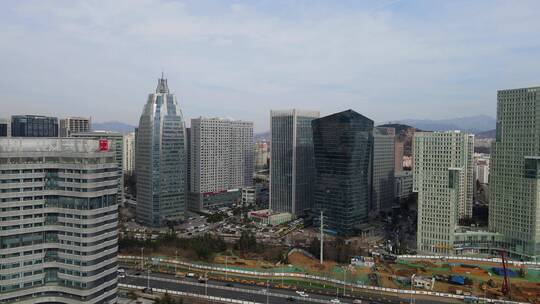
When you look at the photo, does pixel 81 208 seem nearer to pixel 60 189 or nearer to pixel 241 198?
pixel 60 189

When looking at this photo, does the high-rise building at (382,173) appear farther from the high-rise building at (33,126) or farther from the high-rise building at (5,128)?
the high-rise building at (5,128)

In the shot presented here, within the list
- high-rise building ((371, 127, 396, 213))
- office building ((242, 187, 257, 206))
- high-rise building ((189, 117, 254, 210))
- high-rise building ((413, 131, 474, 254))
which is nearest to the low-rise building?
office building ((242, 187, 257, 206))

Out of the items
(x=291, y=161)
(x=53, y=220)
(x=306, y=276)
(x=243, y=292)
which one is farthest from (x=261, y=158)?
(x=53, y=220)

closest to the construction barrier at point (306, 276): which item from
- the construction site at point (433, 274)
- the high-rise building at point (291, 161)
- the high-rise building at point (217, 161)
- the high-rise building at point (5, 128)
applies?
the construction site at point (433, 274)

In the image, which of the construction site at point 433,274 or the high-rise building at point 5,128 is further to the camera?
the high-rise building at point 5,128

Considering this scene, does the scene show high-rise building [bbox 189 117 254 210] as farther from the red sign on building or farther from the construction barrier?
the red sign on building

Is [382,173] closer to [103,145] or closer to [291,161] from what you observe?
[291,161]
